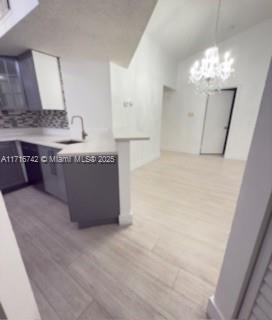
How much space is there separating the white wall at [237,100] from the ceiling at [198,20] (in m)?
0.33

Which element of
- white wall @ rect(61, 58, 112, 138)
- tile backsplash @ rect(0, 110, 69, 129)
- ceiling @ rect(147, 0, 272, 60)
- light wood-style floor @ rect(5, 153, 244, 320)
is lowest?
light wood-style floor @ rect(5, 153, 244, 320)

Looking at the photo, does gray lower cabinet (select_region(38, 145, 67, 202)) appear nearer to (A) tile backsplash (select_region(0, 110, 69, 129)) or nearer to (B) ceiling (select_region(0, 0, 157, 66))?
(A) tile backsplash (select_region(0, 110, 69, 129))

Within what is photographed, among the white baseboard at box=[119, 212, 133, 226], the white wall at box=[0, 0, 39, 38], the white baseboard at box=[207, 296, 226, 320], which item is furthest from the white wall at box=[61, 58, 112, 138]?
the white baseboard at box=[207, 296, 226, 320]

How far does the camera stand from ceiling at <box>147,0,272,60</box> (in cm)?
273

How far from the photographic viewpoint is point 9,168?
2.55 m

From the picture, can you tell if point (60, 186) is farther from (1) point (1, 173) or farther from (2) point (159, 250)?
(2) point (159, 250)

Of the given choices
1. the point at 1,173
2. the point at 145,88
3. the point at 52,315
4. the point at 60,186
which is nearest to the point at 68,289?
Result: the point at 52,315

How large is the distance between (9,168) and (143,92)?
3.00 metres

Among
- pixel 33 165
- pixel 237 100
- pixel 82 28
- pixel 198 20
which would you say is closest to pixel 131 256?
pixel 33 165

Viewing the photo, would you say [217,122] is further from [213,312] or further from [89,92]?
[213,312]

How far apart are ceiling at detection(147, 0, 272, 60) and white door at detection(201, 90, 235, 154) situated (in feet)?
4.82

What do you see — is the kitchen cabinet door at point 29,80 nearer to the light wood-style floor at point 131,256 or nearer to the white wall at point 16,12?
the white wall at point 16,12

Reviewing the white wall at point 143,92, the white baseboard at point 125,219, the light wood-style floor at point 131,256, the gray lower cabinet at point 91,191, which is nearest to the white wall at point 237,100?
the white wall at point 143,92

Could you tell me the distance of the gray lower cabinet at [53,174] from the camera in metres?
2.10
